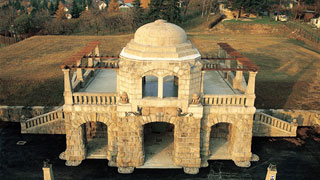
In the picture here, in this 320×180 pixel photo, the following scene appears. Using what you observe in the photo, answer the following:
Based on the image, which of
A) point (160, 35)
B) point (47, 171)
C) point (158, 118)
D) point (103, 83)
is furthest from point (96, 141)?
point (160, 35)

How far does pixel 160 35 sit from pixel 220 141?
41.5 feet

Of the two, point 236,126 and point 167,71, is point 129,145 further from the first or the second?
point 236,126

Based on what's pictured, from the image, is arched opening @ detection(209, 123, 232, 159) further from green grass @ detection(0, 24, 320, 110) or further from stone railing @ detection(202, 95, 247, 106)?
green grass @ detection(0, 24, 320, 110)

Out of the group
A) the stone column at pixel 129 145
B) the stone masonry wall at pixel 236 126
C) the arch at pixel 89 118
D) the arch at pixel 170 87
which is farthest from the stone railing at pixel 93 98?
the stone masonry wall at pixel 236 126

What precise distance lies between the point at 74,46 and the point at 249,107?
5365cm

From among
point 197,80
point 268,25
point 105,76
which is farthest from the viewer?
point 268,25

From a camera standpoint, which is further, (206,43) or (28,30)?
(28,30)

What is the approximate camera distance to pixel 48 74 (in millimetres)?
49094

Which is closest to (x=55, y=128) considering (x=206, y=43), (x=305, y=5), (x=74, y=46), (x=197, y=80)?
(x=197, y=80)

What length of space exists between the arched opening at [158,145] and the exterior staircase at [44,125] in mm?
9207

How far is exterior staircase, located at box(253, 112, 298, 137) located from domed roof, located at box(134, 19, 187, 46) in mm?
12931

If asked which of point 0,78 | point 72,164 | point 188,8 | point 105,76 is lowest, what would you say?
point 72,164

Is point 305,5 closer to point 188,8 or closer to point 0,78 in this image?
point 188,8

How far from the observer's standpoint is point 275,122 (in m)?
31.0
